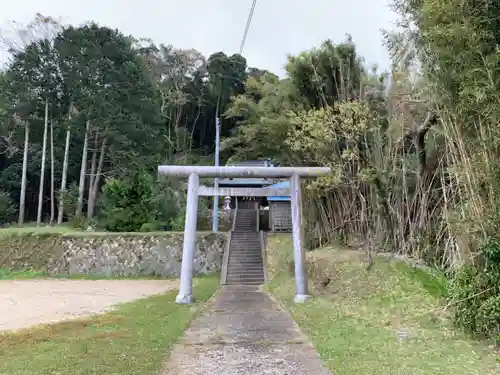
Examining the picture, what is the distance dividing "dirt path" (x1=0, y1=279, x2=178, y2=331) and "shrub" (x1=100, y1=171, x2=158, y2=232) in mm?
2994

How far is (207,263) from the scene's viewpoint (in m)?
15.4

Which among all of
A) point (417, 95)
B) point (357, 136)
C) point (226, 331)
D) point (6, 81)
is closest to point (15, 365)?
point (226, 331)

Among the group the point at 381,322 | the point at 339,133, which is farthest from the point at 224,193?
the point at 381,322

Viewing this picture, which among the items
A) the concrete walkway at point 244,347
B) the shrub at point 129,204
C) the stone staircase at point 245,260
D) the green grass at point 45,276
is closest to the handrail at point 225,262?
the stone staircase at point 245,260

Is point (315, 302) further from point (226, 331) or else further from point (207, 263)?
point (207, 263)

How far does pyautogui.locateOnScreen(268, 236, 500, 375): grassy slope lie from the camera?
3.77 m

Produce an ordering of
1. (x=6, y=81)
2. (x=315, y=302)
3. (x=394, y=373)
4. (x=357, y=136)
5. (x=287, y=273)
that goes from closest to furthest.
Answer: (x=394, y=373), (x=315, y=302), (x=357, y=136), (x=287, y=273), (x=6, y=81)

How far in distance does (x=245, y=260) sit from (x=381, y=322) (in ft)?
30.1

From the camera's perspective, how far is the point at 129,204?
16734 mm

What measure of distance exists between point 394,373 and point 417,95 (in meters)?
4.01

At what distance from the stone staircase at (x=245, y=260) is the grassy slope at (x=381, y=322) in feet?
11.7

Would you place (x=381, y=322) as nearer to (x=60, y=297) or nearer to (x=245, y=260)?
(x=60, y=297)

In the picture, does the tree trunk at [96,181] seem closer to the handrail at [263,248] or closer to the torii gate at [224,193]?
the handrail at [263,248]

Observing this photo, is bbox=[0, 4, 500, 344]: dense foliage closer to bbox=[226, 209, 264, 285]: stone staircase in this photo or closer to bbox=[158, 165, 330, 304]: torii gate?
bbox=[158, 165, 330, 304]: torii gate
